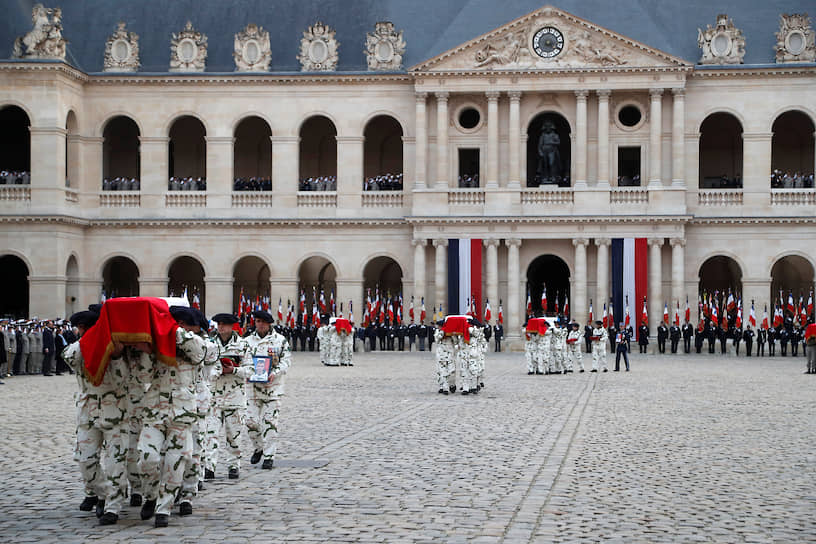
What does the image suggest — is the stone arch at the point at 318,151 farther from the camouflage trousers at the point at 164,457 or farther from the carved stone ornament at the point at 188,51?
the camouflage trousers at the point at 164,457

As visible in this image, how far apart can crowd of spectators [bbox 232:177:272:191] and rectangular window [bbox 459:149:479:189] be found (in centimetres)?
858

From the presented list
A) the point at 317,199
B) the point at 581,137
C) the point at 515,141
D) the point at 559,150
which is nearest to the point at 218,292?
the point at 317,199

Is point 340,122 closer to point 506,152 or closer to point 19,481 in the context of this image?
point 506,152

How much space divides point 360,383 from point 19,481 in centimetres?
1664

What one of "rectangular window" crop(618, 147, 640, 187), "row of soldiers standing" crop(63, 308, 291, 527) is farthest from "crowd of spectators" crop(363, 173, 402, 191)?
"row of soldiers standing" crop(63, 308, 291, 527)

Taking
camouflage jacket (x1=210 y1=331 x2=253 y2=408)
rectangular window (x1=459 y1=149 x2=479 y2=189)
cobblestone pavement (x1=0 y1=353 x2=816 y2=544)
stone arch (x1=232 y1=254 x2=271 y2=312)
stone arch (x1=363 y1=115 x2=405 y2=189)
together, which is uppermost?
stone arch (x1=363 y1=115 x2=405 y2=189)

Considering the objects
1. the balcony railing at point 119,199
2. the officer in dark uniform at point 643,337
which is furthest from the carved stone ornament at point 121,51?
the officer in dark uniform at point 643,337

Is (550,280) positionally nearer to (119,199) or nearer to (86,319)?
(119,199)

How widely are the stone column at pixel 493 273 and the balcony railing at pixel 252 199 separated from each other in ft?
32.3

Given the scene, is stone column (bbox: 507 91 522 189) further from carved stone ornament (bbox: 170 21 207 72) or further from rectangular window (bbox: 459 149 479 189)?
carved stone ornament (bbox: 170 21 207 72)

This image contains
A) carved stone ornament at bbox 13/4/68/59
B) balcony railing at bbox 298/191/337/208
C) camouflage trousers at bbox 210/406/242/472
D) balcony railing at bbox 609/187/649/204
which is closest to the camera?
camouflage trousers at bbox 210/406/242/472

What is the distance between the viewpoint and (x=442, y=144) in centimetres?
5119

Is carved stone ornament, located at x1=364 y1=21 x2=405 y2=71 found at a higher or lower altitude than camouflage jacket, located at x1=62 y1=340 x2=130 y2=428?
higher

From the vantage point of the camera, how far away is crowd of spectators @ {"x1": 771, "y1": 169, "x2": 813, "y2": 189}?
168 feet
